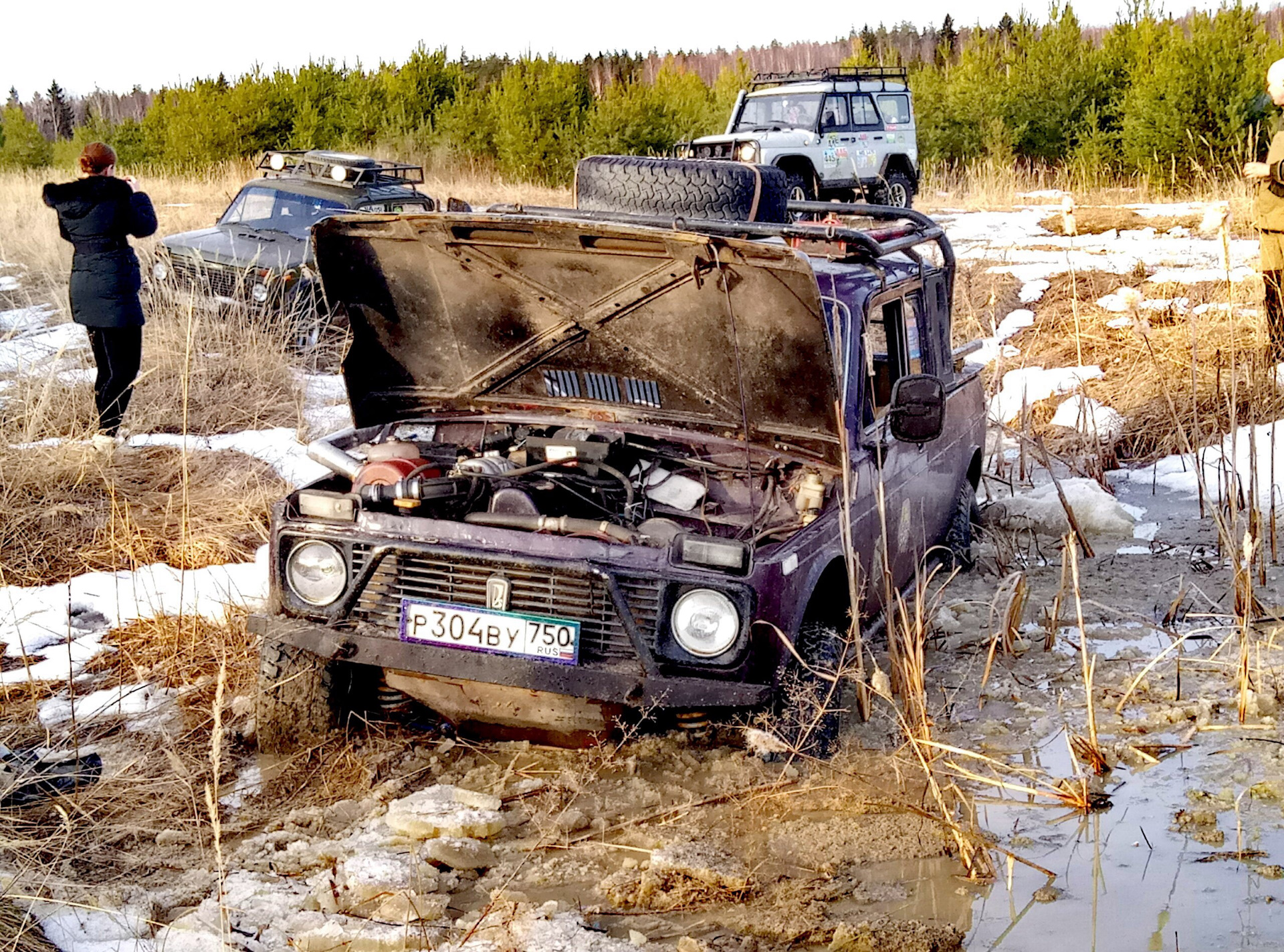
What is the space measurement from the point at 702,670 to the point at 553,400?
4.78ft

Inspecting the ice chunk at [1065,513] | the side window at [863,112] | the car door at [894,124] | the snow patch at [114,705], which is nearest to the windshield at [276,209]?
the ice chunk at [1065,513]

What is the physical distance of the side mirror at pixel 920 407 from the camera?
4.25m

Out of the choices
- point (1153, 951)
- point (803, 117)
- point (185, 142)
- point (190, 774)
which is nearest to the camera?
point (1153, 951)

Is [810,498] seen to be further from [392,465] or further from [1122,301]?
[1122,301]

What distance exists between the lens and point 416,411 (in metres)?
5.00

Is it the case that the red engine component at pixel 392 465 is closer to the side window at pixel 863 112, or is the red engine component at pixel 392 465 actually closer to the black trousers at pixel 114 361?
the black trousers at pixel 114 361

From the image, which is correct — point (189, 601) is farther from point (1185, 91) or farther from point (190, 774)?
point (1185, 91)

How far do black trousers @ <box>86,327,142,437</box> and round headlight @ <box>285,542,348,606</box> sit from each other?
4.27 m

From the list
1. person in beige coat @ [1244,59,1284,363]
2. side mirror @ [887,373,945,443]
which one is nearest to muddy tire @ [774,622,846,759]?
side mirror @ [887,373,945,443]

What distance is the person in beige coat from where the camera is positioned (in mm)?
7695

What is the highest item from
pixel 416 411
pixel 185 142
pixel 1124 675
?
pixel 185 142

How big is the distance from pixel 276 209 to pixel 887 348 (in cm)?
834

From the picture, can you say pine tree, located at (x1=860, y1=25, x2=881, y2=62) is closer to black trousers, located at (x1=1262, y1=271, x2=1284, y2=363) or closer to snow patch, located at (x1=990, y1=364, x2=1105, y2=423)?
snow patch, located at (x1=990, y1=364, x2=1105, y2=423)

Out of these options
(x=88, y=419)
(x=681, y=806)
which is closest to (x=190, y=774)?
(x=681, y=806)
